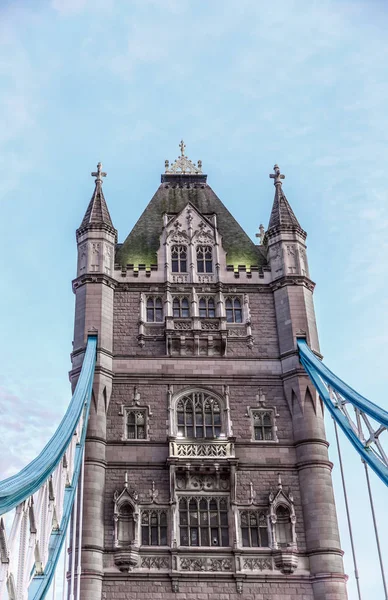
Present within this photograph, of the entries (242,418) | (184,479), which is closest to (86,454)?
(184,479)

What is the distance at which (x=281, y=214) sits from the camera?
3497cm

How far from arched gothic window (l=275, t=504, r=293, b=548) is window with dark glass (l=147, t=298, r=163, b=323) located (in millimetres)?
8774

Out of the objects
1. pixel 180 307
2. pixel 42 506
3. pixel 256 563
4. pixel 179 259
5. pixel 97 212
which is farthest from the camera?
pixel 97 212

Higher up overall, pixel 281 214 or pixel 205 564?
pixel 281 214

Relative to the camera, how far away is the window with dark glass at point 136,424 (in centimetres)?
2930

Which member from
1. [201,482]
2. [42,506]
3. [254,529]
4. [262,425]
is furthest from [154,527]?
[42,506]

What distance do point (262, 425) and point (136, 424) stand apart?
4.54 metres

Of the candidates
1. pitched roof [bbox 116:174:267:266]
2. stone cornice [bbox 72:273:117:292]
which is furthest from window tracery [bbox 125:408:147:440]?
pitched roof [bbox 116:174:267:266]

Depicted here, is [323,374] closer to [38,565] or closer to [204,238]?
[204,238]

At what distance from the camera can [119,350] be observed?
3116 centimetres

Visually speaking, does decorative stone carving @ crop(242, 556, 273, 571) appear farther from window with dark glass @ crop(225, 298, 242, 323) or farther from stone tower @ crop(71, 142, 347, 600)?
window with dark glass @ crop(225, 298, 242, 323)

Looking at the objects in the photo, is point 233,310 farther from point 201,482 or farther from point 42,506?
point 42,506

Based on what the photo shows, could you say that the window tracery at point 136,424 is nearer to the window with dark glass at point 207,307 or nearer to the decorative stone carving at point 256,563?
the window with dark glass at point 207,307

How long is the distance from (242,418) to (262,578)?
225 inches
